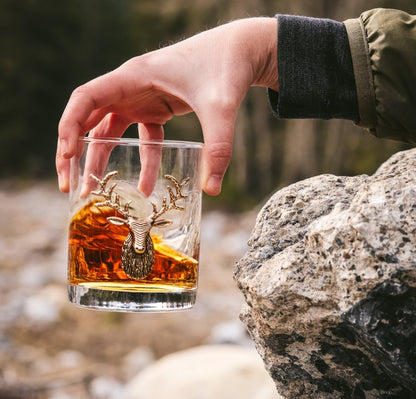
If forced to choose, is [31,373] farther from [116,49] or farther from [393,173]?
[116,49]

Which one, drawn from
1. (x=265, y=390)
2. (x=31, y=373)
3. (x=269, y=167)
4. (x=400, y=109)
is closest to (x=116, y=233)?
(x=400, y=109)

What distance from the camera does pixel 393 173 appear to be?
5.50 feet

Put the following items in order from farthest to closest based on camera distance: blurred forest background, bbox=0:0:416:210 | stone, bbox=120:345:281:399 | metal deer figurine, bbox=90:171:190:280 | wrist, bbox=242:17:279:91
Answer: blurred forest background, bbox=0:0:416:210, stone, bbox=120:345:281:399, wrist, bbox=242:17:279:91, metal deer figurine, bbox=90:171:190:280

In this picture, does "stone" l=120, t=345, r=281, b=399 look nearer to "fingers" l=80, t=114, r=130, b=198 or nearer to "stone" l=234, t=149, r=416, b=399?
"stone" l=234, t=149, r=416, b=399

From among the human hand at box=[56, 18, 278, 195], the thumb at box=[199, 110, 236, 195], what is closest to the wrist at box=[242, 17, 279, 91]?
the human hand at box=[56, 18, 278, 195]

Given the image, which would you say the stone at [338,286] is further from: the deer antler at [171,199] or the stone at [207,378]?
the stone at [207,378]

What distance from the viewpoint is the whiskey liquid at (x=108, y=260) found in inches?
69.4

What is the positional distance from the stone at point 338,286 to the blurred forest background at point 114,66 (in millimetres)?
11546

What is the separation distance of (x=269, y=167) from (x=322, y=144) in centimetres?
160

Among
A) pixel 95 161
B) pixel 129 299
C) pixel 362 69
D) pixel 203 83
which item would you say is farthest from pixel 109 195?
pixel 362 69

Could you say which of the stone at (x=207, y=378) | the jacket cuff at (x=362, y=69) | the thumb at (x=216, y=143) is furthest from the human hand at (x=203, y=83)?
the stone at (x=207, y=378)

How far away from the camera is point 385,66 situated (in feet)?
6.31

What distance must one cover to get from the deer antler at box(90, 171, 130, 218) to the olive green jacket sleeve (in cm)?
74

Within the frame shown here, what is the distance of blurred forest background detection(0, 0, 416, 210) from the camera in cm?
1416
